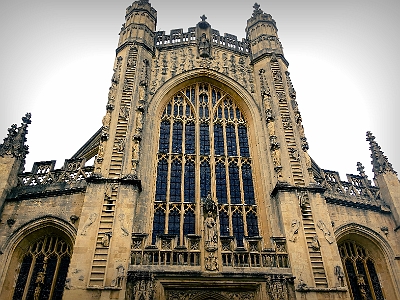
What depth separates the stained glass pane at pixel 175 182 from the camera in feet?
45.7

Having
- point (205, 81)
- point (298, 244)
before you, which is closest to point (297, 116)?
point (205, 81)

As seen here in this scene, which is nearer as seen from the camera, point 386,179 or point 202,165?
point 202,165

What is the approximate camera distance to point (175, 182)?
47.1ft

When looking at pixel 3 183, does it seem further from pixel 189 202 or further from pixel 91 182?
pixel 189 202

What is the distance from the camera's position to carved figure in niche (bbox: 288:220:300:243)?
12.0 metres

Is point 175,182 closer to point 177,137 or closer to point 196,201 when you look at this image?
point 196,201

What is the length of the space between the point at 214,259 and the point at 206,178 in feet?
13.7

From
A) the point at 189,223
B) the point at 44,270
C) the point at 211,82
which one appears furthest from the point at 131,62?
the point at 44,270

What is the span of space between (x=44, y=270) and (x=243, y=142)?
940 centimetres

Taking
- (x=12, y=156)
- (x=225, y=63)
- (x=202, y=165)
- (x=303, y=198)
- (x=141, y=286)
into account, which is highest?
(x=225, y=63)

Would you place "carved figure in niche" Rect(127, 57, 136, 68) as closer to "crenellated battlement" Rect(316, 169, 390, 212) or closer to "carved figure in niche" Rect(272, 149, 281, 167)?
"carved figure in niche" Rect(272, 149, 281, 167)

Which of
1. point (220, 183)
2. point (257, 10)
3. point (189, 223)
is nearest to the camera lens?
point (189, 223)

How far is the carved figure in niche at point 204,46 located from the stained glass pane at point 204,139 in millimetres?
4269

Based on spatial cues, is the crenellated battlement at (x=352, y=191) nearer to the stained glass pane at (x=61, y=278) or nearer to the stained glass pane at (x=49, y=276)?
the stained glass pane at (x=61, y=278)
